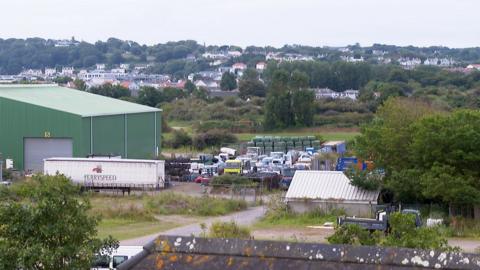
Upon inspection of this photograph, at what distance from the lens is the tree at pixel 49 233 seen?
9.55 m

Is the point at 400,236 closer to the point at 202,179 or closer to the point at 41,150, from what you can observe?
the point at 202,179

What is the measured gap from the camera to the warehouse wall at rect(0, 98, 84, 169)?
3969 cm

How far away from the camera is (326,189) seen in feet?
90.8

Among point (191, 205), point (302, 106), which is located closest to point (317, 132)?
point (302, 106)

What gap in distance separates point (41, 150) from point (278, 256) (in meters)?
34.4

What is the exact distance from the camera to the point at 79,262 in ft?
31.9

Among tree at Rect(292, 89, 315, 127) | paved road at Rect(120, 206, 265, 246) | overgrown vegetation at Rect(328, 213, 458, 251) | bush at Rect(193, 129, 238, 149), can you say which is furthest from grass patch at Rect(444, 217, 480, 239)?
tree at Rect(292, 89, 315, 127)

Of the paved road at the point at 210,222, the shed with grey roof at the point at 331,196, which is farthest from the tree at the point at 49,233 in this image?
the shed with grey roof at the point at 331,196

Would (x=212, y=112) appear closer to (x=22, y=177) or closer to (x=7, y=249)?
(x=22, y=177)

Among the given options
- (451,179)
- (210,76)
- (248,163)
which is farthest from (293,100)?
(210,76)

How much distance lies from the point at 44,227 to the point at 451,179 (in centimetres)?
1681

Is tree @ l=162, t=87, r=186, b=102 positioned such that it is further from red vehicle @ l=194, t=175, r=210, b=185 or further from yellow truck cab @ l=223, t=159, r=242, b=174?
red vehicle @ l=194, t=175, r=210, b=185

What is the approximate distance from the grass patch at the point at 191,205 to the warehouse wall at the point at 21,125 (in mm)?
10519

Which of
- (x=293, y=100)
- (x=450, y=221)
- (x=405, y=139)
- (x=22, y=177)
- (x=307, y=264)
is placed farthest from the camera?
(x=293, y=100)
